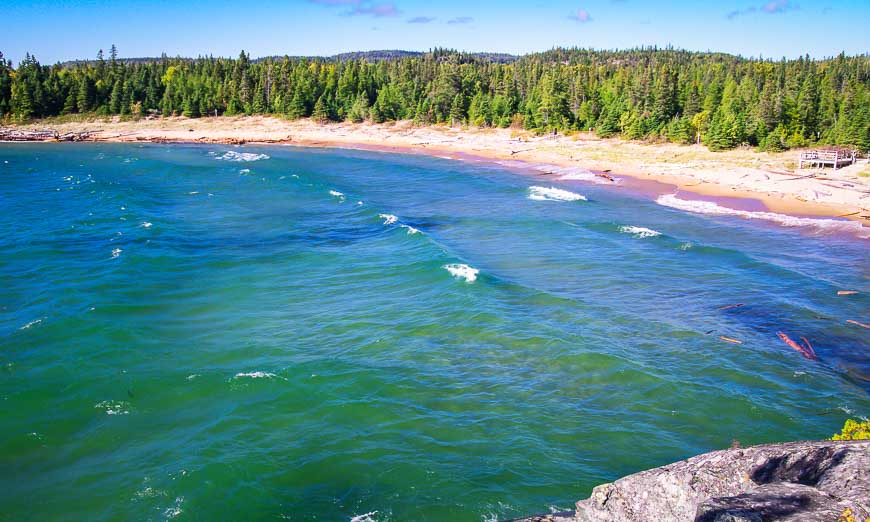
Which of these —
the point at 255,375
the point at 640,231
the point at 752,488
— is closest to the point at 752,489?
the point at 752,488

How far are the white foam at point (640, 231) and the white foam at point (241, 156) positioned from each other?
6846 centimetres

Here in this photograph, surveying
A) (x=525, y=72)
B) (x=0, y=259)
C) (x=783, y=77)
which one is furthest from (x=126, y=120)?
(x=783, y=77)

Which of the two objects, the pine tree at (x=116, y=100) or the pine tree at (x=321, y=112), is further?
the pine tree at (x=116, y=100)

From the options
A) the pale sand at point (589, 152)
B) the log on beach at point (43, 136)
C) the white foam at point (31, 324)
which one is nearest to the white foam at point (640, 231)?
the pale sand at point (589, 152)

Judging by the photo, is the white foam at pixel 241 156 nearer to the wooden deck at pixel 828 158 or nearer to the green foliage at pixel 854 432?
the wooden deck at pixel 828 158

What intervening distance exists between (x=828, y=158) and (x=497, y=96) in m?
68.5

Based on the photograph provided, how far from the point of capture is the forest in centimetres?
8569

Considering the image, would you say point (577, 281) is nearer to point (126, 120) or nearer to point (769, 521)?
point (769, 521)

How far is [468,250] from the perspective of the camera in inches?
1822

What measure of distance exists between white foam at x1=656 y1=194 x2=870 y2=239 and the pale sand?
2.36 meters

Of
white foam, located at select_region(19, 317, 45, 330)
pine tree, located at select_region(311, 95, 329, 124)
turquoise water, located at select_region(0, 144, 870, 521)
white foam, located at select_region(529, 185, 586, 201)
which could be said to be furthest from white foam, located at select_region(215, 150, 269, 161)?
white foam, located at select_region(19, 317, 45, 330)

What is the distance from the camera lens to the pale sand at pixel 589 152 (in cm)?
6019

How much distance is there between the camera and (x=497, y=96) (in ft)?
409

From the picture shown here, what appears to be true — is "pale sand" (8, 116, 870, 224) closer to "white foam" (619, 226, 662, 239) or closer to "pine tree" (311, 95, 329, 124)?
"pine tree" (311, 95, 329, 124)
